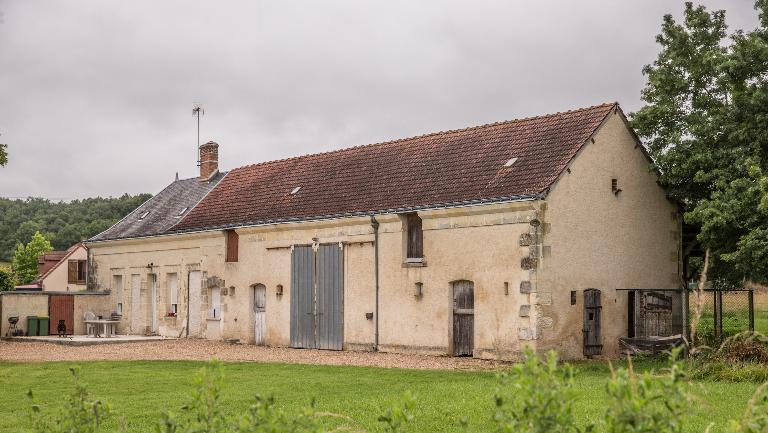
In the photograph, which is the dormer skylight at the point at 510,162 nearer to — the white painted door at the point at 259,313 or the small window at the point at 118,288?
the white painted door at the point at 259,313

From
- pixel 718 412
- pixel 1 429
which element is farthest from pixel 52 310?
pixel 718 412

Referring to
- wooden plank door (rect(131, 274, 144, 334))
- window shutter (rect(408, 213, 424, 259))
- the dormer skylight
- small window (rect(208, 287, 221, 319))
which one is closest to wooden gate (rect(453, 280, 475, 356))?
window shutter (rect(408, 213, 424, 259))

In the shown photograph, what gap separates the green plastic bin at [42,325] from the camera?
32.2m

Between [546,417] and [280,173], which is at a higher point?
[280,173]

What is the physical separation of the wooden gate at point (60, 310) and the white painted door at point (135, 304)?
2461 mm

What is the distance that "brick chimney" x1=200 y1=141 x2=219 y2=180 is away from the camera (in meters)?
35.0

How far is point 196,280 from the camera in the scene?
2969 centimetres

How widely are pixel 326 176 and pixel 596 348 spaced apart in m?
10.3

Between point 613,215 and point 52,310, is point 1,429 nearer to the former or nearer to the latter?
point 613,215

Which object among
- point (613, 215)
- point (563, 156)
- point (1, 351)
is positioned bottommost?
point (1, 351)

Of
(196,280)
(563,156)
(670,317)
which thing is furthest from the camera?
→ (196,280)

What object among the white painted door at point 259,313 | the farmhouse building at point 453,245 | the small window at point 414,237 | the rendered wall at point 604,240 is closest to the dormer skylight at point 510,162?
the farmhouse building at point 453,245

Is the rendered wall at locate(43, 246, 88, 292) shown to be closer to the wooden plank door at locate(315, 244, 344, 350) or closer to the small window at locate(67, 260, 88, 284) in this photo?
the small window at locate(67, 260, 88, 284)

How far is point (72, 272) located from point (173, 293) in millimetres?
22642
